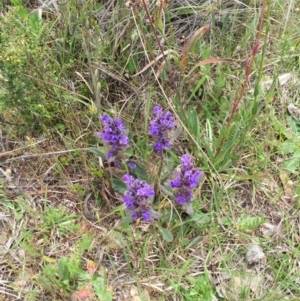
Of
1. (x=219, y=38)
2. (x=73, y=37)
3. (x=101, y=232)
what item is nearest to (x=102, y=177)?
(x=101, y=232)

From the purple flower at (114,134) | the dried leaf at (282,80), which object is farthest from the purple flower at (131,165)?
the dried leaf at (282,80)

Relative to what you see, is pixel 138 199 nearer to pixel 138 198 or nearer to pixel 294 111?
pixel 138 198

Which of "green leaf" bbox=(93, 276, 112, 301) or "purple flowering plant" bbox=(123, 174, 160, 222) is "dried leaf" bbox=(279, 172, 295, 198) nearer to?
"purple flowering plant" bbox=(123, 174, 160, 222)

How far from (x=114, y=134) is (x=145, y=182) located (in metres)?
0.19

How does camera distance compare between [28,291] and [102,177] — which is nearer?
[28,291]

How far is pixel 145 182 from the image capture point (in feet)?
5.30

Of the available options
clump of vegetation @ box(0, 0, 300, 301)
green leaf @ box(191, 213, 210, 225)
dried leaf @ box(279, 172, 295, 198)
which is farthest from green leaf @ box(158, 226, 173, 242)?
dried leaf @ box(279, 172, 295, 198)

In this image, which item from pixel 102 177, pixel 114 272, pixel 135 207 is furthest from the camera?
pixel 102 177

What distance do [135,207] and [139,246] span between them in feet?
0.66

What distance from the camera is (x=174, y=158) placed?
1.78m

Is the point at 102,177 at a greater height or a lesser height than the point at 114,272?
greater

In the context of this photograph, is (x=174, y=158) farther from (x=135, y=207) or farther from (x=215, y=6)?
(x=215, y=6)

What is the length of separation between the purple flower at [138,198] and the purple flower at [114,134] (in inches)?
5.6

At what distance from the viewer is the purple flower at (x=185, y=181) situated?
5.06ft
